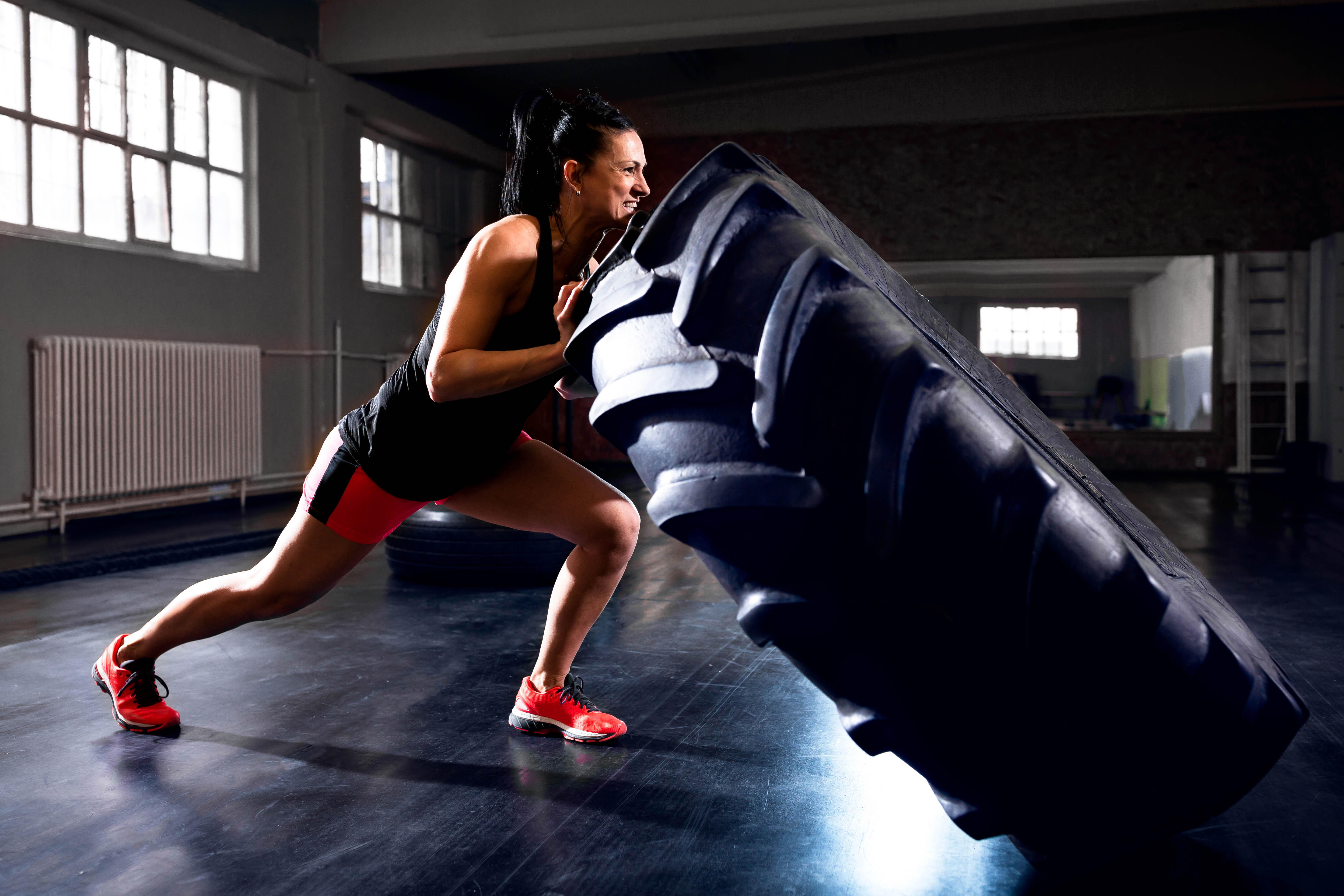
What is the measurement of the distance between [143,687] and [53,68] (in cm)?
444

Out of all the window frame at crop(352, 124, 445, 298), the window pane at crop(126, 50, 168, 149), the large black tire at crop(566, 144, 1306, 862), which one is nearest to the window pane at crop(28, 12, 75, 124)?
the window pane at crop(126, 50, 168, 149)

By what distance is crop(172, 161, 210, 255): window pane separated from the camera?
224 inches

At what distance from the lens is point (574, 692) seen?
1.87 metres

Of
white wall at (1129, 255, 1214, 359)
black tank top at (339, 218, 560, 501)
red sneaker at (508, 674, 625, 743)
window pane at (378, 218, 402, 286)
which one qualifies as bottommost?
red sneaker at (508, 674, 625, 743)

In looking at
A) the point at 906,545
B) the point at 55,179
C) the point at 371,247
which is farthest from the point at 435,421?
the point at 371,247

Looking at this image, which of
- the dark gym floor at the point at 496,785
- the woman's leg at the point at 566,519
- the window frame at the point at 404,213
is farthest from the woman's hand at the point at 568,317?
the window frame at the point at 404,213

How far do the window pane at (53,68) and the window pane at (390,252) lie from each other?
9.30 ft

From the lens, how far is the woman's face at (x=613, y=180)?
159 centimetres

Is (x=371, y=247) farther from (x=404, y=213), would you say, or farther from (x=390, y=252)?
(x=404, y=213)

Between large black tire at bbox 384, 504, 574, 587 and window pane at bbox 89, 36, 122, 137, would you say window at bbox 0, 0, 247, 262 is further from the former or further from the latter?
large black tire at bbox 384, 504, 574, 587

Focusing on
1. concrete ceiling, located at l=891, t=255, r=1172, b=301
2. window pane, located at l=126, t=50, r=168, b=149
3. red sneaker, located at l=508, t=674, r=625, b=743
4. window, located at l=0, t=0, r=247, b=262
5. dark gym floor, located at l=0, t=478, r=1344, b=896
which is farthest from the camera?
concrete ceiling, located at l=891, t=255, r=1172, b=301

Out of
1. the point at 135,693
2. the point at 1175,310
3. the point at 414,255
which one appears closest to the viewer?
the point at 135,693

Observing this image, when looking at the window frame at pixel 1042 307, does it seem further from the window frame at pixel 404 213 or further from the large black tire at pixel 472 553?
the large black tire at pixel 472 553

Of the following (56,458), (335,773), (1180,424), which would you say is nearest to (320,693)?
(335,773)
